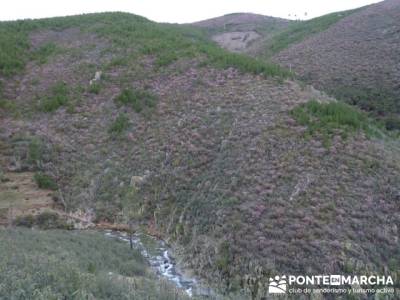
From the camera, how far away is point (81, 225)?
12742mm

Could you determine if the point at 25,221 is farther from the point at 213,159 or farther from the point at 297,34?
the point at 297,34

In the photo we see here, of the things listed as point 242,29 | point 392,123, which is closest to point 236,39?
point 242,29

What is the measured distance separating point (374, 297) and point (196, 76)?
1386 cm

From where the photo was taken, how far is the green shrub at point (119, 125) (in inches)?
673

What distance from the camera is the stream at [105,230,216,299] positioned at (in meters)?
8.90

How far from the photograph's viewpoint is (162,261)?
415 inches

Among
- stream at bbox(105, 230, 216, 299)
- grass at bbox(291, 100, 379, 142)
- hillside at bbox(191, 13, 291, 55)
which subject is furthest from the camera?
hillside at bbox(191, 13, 291, 55)

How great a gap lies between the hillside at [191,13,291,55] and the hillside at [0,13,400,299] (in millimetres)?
23062

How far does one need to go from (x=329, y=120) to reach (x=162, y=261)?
7225 mm

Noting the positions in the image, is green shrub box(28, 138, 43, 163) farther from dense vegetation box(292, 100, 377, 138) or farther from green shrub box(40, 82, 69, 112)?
dense vegetation box(292, 100, 377, 138)

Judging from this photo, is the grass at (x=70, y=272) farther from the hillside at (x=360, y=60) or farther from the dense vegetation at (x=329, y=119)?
the hillside at (x=360, y=60)

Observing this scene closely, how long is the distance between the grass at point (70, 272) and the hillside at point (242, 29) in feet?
111

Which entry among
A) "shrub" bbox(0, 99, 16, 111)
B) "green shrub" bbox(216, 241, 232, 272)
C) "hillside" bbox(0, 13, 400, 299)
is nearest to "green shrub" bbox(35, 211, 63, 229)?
"hillside" bbox(0, 13, 400, 299)

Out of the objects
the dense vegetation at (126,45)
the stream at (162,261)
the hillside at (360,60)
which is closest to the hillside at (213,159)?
the dense vegetation at (126,45)
